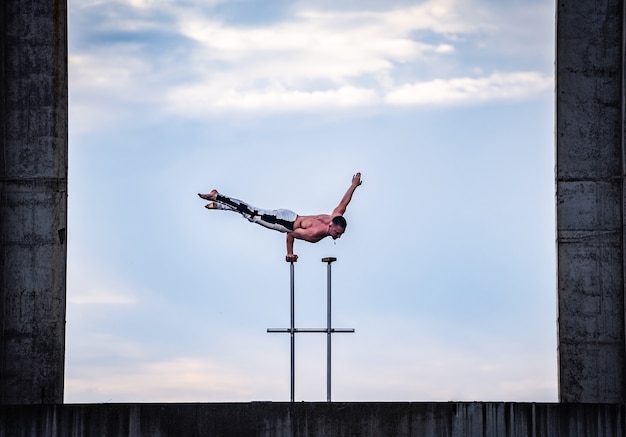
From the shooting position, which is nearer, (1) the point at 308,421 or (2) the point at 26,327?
(1) the point at 308,421

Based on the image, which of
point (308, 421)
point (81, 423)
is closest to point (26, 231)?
point (81, 423)

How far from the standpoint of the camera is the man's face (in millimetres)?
36938

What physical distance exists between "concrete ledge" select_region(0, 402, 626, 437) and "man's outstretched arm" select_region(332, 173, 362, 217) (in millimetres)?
4890

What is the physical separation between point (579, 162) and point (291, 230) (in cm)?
599

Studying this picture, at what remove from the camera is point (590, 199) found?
36.9m

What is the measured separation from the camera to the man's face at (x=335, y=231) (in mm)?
36938

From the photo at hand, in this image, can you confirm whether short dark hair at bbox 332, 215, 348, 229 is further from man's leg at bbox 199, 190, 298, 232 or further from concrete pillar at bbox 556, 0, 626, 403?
concrete pillar at bbox 556, 0, 626, 403

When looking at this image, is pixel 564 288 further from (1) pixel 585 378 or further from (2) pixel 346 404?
(2) pixel 346 404

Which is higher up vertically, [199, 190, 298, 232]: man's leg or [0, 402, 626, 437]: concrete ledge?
[199, 190, 298, 232]: man's leg

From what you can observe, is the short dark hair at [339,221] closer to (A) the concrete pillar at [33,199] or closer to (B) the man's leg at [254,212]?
(B) the man's leg at [254,212]

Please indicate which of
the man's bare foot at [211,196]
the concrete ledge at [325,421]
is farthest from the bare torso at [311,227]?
the concrete ledge at [325,421]

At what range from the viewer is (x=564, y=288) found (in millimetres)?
36812

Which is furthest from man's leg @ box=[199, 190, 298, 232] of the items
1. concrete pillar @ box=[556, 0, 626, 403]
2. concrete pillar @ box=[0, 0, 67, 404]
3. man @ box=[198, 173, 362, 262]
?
concrete pillar @ box=[556, 0, 626, 403]

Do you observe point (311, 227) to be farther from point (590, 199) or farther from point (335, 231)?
point (590, 199)
